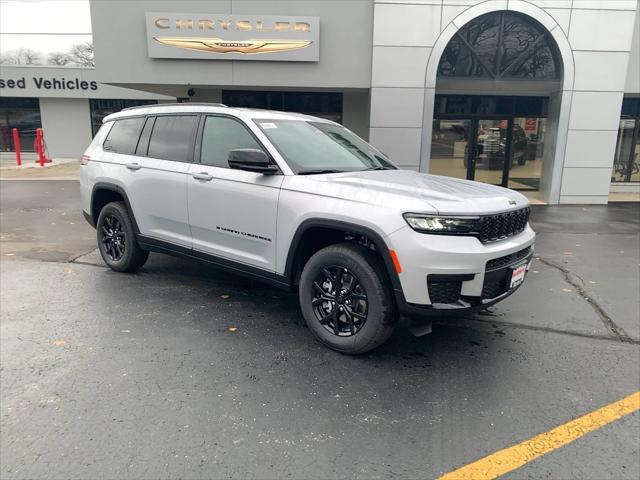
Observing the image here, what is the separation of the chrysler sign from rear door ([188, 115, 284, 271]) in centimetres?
779

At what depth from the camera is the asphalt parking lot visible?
2703 mm

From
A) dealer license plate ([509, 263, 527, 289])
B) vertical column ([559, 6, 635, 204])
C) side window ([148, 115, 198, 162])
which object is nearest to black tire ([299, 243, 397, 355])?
dealer license plate ([509, 263, 527, 289])

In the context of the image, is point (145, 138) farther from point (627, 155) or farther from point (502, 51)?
point (627, 155)

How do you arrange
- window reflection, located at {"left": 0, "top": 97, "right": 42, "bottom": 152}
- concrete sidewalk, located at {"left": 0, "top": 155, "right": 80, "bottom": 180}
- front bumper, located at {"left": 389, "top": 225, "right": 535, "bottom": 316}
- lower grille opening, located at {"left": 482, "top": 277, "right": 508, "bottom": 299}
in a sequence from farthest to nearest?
window reflection, located at {"left": 0, "top": 97, "right": 42, "bottom": 152} → concrete sidewalk, located at {"left": 0, "top": 155, "right": 80, "bottom": 180} → lower grille opening, located at {"left": 482, "top": 277, "right": 508, "bottom": 299} → front bumper, located at {"left": 389, "top": 225, "right": 535, "bottom": 316}

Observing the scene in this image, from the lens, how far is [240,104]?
16.5 metres

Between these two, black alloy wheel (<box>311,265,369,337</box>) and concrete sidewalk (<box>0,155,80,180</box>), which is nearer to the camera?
black alloy wheel (<box>311,265,369,337</box>)

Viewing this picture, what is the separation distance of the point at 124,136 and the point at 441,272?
4.20m

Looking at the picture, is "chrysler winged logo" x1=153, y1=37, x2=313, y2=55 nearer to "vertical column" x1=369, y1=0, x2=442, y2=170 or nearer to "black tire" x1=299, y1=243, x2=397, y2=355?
"vertical column" x1=369, y1=0, x2=442, y2=170

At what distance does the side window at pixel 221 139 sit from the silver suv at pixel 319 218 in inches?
0.5

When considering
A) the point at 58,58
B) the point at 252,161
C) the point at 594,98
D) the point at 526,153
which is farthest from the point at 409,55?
the point at 58,58

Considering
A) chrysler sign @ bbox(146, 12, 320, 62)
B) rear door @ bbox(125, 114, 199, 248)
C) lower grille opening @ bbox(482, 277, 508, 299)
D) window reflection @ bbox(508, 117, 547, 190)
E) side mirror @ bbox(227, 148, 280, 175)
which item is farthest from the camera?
window reflection @ bbox(508, 117, 547, 190)

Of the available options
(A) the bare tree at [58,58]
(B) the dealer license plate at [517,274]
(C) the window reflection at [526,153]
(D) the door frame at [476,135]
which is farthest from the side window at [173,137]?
(A) the bare tree at [58,58]

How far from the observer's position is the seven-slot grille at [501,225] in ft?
11.7

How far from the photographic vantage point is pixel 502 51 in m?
12.3
